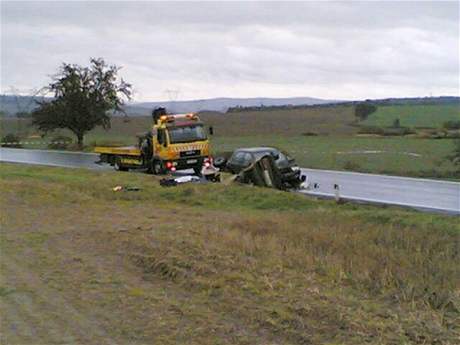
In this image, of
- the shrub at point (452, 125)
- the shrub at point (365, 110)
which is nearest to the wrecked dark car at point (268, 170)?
the shrub at point (452, 125)

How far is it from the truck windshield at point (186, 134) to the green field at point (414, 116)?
5541 centimetres

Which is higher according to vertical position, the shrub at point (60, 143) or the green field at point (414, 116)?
the green field at point (414, 116)

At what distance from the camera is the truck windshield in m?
33.4

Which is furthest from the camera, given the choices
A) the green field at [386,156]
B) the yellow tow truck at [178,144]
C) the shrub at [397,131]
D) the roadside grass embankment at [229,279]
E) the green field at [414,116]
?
the green field at [414,116]

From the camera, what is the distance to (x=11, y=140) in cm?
7456

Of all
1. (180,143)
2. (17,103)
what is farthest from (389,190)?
(17,103)

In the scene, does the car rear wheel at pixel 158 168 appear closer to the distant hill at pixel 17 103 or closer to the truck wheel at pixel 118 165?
the truck wheel at pixel 118 165

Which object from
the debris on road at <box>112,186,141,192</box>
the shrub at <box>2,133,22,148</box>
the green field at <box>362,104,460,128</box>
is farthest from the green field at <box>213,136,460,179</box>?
the shrub at <box>2,133,22,148</box>

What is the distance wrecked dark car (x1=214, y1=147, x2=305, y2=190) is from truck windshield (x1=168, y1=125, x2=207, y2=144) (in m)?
4.35

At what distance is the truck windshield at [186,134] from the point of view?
33406 millimetres

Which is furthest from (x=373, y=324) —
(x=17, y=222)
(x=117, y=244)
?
(x=17, y=222)

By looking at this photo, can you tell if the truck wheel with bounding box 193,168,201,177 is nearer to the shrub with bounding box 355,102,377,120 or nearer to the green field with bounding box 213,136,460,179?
the green field with bounding box 213,136,460,179

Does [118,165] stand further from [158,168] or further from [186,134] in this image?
[186,134]

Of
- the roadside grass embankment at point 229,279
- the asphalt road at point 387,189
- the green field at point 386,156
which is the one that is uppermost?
the roadside grass embankment at point 229,279
